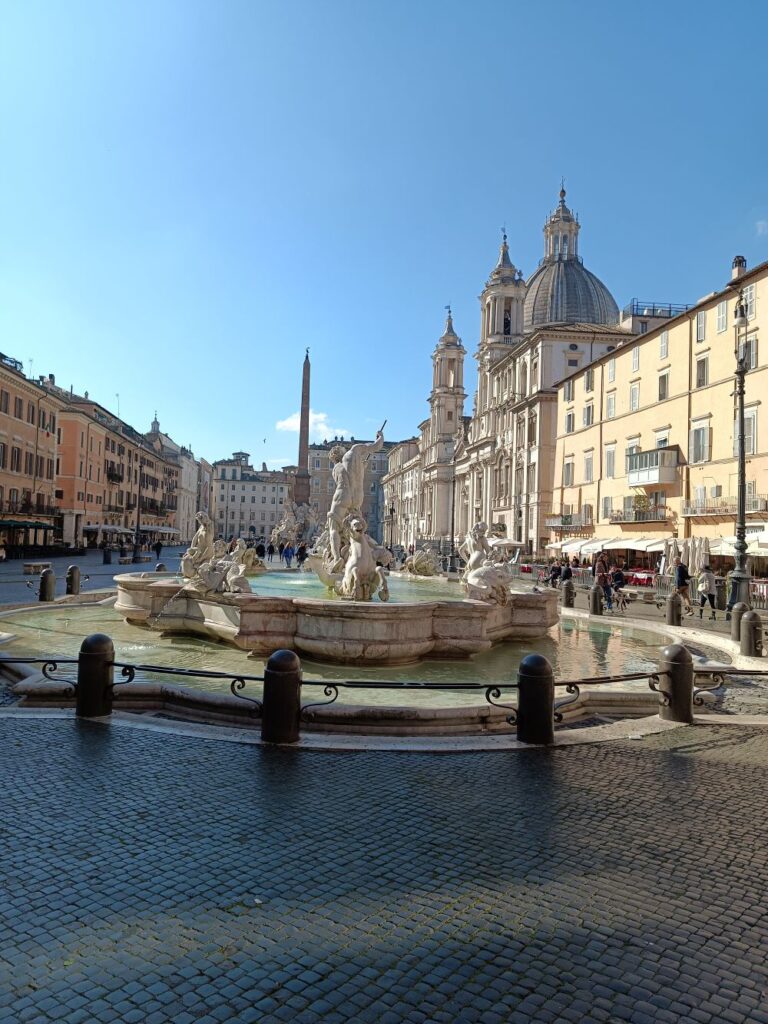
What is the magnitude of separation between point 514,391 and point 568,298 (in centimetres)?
1135

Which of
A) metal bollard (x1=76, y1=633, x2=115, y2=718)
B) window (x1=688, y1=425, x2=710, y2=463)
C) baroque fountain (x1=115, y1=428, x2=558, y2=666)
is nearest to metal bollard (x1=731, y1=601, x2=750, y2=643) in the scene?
baroque fountain (x1=115, y1=428, x2=558, y2=666)

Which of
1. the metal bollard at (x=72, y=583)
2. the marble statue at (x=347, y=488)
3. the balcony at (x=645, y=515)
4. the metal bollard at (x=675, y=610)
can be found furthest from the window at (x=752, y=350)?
the metal bollard at (x=72, y=583)

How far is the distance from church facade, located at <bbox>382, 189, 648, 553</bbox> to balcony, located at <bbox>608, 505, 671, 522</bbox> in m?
A: 6.11

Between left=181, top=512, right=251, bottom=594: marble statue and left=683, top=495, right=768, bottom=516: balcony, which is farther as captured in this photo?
left=683, top=495, right=768, bottom=516: balcony

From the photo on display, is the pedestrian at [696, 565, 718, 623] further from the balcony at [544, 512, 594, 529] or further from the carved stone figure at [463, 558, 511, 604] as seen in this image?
the balcony at [544, 512, 594, 529]

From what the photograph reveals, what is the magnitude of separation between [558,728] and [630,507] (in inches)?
1345

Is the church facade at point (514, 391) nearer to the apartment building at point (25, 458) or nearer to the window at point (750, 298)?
the window at point (750, 298)

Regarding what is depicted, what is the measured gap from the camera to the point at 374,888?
12.0ft

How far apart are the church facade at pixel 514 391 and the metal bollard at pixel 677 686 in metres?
36.3

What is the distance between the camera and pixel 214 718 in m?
6.97

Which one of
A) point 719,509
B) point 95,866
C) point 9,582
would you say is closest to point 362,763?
point 95,866

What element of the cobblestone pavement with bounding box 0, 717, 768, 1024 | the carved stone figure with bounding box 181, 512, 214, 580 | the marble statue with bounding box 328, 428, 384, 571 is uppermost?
the marble statue with bounding box 328, 428, 384, 571

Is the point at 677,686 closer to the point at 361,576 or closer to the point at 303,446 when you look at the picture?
the point at 361,576

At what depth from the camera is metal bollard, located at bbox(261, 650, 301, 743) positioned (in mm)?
6102
